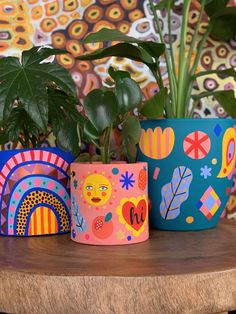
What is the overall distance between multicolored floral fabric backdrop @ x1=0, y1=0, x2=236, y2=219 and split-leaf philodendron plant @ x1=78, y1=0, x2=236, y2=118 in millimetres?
100

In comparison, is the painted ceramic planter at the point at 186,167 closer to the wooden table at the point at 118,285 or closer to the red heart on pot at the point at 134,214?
the red heart on pot at the point at 134,214

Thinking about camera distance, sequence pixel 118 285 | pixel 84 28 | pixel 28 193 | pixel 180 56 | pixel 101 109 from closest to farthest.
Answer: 1. pixel 118 285
2. pixel 101 109
3. pixel 28 193
4. pixel 180 56
5. pixel 84 28

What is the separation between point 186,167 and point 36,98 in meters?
0.32

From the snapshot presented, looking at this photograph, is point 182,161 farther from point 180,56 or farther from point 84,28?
point 84,28

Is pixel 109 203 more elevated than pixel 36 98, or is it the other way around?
pixel 36 98

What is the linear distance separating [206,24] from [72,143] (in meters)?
0.58

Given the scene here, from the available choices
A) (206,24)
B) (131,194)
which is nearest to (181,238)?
(131,194)

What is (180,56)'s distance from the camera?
1054 mm

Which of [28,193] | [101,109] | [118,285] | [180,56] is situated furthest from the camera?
[180,56]

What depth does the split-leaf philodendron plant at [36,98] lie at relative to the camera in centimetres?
82

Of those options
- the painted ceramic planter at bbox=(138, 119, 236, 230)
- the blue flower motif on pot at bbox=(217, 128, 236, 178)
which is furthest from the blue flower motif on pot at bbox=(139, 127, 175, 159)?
the blue flower motif on pot at bbox=(217, 128, 236, 178)

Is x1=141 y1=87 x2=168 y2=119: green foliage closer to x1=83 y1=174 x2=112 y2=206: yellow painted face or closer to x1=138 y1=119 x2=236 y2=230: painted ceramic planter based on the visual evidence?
x1=138 y1=119 x2=236 y2=230: painted ceramic planter

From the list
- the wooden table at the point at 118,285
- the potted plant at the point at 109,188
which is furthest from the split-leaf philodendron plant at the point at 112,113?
the wooden table at the point at 118,285

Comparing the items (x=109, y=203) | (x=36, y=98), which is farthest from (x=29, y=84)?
(x=109, y=203)
